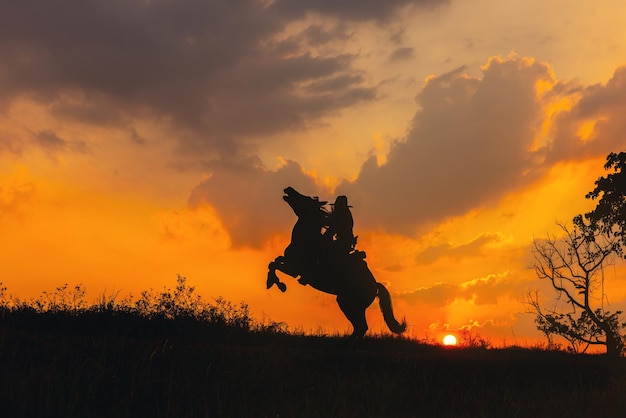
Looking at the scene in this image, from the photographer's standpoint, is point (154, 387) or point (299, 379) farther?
point (299, 379)

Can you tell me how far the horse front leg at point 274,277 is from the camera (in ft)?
60.1

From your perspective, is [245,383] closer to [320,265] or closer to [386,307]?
[320,265]

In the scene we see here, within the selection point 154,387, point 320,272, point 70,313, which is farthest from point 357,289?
point 154,387

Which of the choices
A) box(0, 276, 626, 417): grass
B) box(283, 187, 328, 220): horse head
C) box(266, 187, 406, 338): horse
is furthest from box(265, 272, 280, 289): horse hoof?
box(0, 276, 626, 417): grass

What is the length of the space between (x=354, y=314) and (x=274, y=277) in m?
2.35

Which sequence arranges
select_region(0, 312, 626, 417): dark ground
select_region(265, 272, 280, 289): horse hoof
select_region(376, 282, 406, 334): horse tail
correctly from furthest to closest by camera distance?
select_region(376, 282, 406, 334): horse tail, select_region(265, 272, 280, 289): horse hoof, select_region(0, 312, 626, 417): dark ground

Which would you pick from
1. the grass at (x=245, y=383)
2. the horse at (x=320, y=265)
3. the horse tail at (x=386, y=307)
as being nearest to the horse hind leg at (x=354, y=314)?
the horse at (x=320, y=265)

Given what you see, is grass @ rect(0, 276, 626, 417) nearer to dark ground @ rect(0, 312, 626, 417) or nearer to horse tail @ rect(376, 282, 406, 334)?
dark ground @ rect(0, 312, 626, 417)

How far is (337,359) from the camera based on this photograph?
12.6 m

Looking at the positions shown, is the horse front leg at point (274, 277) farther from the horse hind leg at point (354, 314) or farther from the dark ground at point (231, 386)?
the dark ground at point (231, 386)

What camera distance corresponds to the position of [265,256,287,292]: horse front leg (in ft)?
60.1

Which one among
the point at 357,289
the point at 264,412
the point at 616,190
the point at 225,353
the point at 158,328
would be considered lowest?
the point at 264,412

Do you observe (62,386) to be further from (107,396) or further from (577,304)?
(577,304)

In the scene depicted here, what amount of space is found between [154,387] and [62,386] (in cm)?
104
